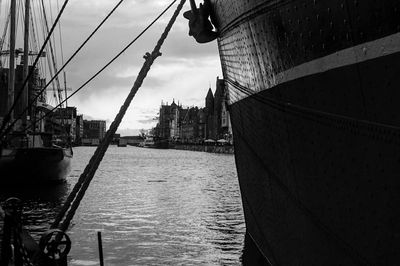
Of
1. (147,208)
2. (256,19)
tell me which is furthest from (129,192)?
(256,19)

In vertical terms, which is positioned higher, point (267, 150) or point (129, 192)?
point (267, 150)

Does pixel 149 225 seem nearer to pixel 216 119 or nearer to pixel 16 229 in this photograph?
pixel 16 229

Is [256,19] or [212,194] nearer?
[256,19]

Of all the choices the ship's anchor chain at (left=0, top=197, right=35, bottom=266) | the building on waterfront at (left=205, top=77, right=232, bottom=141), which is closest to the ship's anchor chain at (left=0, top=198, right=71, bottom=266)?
the ship's anchor chain at (left=0, top=197, right=35, bottom=266)

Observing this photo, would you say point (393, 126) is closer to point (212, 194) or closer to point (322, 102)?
point (322, 102)

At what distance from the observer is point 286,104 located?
15.3 feet

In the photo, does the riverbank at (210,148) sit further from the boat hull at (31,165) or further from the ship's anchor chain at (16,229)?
the ship's anchor chain at (16,229)

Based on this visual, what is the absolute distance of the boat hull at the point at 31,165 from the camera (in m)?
27.9

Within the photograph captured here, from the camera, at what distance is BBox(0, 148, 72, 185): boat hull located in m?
27.9

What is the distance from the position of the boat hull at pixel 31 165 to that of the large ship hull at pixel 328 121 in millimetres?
24513

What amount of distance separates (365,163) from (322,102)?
0.68 metres

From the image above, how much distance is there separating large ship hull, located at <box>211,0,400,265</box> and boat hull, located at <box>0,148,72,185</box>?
80.4 feet

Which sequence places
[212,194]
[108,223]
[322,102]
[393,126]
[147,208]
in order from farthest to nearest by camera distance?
[212,194]
[147,208]
[108,223]
[322,102]
[393,126]

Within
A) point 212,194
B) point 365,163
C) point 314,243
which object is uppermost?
point 365,163
